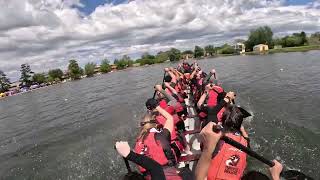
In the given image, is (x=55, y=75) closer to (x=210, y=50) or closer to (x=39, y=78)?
(x=39, y=78)

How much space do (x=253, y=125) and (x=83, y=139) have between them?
6.76m

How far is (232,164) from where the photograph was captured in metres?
5.01

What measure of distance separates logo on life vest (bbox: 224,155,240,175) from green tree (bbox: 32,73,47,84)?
411 feet

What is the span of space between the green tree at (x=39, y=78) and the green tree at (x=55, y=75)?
7.43 feet

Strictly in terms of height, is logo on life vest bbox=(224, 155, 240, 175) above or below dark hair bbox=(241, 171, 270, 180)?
above

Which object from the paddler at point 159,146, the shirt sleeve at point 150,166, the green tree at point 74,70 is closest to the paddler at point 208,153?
the shirt sleeve at point 150,166

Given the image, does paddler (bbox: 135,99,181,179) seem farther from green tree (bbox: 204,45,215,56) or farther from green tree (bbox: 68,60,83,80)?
green tree (bbox: 204,45,215,56)

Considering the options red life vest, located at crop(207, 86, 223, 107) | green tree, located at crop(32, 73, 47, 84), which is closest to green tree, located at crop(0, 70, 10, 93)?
green tree, located at crop(32, 73, 47, 84)

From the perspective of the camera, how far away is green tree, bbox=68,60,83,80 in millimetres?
120562

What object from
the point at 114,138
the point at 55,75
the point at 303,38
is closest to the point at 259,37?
the point at 303,38

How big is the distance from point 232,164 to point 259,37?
12499 cm

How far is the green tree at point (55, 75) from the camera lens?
403 ft

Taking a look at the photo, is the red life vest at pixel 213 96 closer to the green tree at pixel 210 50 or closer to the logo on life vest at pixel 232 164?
A: the logo on life vest at pixel 232 164

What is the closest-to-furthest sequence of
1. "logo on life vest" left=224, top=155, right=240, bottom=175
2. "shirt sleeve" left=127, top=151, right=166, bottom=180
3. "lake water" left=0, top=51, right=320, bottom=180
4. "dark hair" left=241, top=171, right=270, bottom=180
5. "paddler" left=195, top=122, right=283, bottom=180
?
"paddler" left=195, top=122, right=283, bottom=180 → "shirt sleeve" left=127, top=151, right=166, bottom=180 → "dark hair" left=241, top=171, right=270, bottom=180 → "logo on life vest" left=224, top=155, right=240, bottom=175 → "lake water" left=0, top=51, right=320, bottom=180
